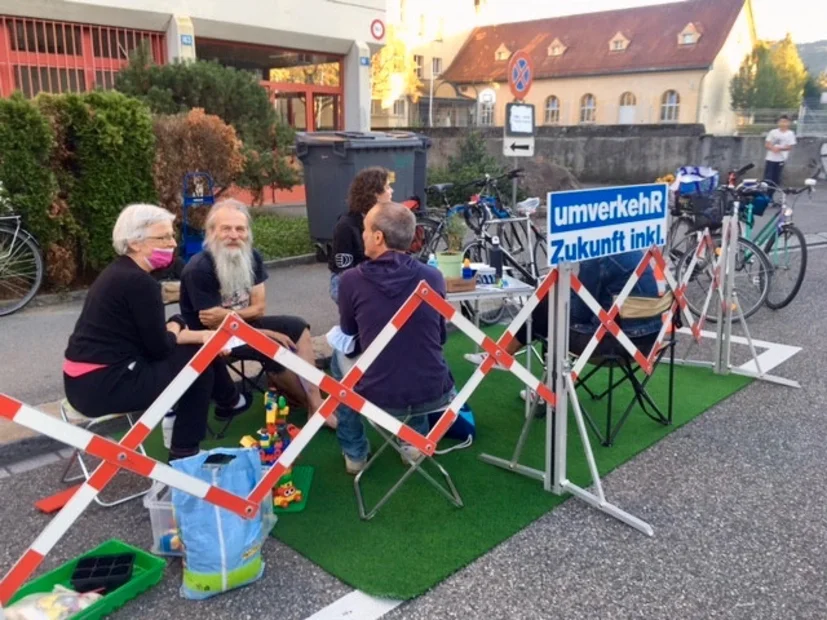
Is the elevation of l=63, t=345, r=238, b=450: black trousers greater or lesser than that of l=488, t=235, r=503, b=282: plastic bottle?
lesser

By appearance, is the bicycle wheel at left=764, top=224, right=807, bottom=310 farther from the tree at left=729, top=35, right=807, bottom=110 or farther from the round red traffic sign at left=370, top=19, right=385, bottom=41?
the tree at left=729, top=35, right=807, bottom=110

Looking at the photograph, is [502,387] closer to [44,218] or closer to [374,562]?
[374,562]

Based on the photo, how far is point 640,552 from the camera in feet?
10.1

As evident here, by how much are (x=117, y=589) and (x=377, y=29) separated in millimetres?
17180

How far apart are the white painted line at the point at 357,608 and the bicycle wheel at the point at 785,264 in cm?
563

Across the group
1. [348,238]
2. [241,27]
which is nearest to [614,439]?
[348,238]

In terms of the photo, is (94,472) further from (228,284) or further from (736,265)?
(736,265)

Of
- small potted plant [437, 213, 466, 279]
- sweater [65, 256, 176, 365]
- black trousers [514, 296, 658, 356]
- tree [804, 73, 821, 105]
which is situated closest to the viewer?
sweater [65, 256, 176, 365]

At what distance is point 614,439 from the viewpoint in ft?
13.8

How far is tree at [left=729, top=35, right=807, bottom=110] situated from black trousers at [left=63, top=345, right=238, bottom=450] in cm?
5368

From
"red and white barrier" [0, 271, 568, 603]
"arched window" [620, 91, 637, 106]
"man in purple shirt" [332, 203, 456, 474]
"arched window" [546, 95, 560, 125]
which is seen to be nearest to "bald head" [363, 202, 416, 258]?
"man in purple shirt" [332, 203, 456, 474]

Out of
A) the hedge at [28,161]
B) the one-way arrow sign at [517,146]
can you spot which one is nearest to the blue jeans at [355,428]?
the hedge at [28,161]

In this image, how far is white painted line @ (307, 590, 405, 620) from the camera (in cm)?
269

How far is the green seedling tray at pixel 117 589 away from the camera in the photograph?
262 centimetres
